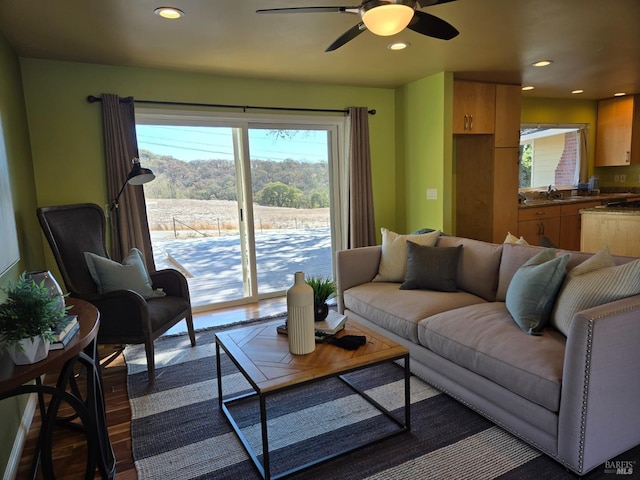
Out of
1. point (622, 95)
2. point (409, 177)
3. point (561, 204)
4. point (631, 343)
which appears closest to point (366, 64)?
point (409, 177)

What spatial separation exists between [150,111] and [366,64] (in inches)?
83.4

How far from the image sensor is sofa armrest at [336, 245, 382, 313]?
11.3ft

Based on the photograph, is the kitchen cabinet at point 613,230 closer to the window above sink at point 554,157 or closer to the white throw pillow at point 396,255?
the white throw pillow at point 396,255

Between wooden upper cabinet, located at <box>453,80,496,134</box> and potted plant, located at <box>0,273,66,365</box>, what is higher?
wooden upper cabinet, located at <box>453,80,496,134</box>

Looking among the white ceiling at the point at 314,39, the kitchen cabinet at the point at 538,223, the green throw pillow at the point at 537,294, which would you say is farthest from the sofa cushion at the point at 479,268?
the kitchen cabinet at the point at 538,223

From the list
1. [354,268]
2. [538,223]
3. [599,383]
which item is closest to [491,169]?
[538,223]

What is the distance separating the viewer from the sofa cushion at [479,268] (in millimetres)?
2887

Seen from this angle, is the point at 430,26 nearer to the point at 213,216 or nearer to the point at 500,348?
the point at 500,348

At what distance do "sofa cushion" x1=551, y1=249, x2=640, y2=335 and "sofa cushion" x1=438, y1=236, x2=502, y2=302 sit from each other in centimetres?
69

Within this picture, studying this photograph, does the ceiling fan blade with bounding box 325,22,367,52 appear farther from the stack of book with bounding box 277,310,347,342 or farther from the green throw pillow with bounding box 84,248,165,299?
the green throw pillow with bounding box 84,248,165,299

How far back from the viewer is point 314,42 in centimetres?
323

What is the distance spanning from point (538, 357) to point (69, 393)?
2044mm

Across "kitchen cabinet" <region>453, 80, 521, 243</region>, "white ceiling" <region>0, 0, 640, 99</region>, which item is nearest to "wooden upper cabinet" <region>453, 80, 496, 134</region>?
"kitchen cabinet" <region>453, 80, 521, 243</region>

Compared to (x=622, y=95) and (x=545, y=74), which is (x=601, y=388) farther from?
(x=622, y=95)
